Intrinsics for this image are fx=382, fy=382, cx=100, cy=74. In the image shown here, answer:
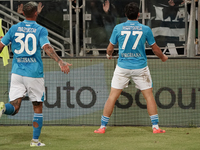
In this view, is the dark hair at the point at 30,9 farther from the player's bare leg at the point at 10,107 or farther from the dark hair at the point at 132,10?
the dark hair at the point at 132,10

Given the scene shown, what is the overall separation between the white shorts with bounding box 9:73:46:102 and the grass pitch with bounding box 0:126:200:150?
75 cm

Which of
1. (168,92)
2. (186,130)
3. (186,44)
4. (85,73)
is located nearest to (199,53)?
(186,44)

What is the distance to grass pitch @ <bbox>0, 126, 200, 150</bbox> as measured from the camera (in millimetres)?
5531

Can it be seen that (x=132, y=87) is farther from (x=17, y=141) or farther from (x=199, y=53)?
(x=17, y=141)

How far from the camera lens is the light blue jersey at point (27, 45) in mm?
5238

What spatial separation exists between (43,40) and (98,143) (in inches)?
70.4

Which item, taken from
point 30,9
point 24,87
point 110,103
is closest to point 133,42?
point 110,103

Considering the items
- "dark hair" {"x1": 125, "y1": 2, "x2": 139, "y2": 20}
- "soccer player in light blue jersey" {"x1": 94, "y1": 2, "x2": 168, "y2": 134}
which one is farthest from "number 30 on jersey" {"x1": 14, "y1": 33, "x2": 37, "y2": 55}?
"dark hair" {"x1": 125, "y1": 2, "x2": 139, "y2": 20}

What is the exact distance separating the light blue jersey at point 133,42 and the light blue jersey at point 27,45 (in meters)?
1.61

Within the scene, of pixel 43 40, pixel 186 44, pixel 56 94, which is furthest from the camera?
pixel 186 44

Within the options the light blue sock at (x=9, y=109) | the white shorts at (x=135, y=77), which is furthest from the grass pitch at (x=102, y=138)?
the white shorts at (x=135, y=77)

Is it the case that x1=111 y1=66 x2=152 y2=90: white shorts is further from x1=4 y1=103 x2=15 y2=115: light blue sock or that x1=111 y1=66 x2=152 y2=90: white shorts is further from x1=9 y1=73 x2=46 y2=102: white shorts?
x1=4 y1=103 x2=15 y2=115: light blue sock

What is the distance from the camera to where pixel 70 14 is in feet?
27.0

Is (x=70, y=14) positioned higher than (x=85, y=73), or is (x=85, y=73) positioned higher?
(x=70, y=14)
